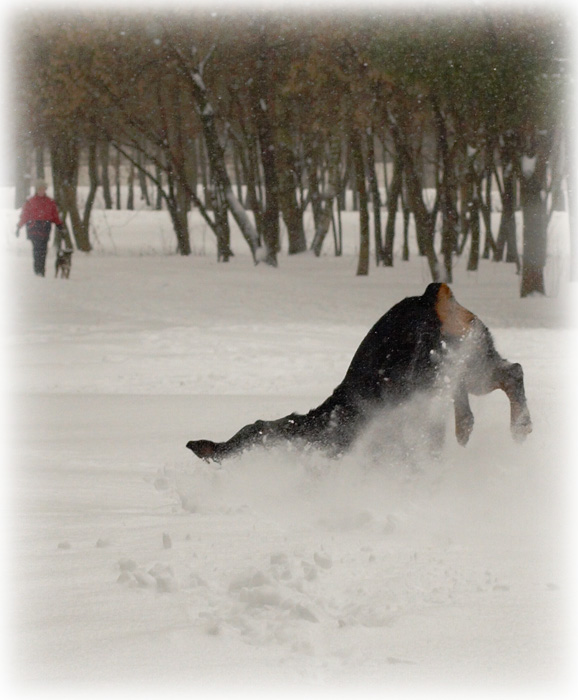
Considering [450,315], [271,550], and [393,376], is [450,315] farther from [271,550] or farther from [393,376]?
[271,550]

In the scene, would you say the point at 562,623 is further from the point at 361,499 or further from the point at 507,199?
the point at 507,199

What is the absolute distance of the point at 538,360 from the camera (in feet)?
44.4

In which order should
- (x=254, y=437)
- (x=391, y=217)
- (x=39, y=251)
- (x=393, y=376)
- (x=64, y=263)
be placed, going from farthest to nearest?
(x=391, y=217) < (x=64, y=263) < (x=39, y=251) < (x=393, y=376) < (x=254, y=437)

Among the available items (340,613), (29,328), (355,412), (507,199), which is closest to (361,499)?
(355,412)

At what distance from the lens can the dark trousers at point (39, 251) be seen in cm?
2239

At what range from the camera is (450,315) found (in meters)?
6.34

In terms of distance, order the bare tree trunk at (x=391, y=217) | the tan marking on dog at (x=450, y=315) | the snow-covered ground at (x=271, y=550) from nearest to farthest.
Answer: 1. the snow-covered ground at (x=271, y=550)
2. the tan marking on dog at (x=450, y=315)
3. the bare tree trunk at (x=391, y=217)

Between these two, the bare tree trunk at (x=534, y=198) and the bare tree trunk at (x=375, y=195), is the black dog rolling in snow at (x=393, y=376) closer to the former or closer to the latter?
the bare tree trunk at (x=534, y=198)

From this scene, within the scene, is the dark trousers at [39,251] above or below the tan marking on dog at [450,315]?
below

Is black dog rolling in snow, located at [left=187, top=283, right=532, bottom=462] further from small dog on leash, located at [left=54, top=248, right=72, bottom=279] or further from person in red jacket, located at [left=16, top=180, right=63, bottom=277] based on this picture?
small dog on leash, located at [left=54, top=248, right=72, bottom=279]

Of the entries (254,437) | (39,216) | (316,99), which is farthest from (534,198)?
(254,437)

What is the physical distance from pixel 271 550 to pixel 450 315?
6.22 ft

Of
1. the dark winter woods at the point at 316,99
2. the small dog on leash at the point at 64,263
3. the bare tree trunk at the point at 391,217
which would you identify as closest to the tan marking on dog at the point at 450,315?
Result: the dark winter woods at the point at 316,99

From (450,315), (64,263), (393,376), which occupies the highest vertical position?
(450,315)
